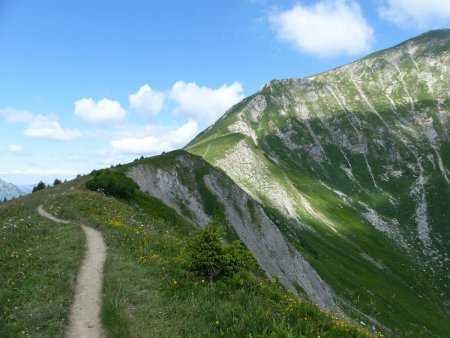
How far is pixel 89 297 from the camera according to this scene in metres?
14.9

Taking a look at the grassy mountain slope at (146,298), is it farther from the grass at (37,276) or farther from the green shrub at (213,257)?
the green shrub at (213,257)

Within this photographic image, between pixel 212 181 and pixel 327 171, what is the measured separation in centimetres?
13736

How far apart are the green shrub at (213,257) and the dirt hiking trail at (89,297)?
4082 mm

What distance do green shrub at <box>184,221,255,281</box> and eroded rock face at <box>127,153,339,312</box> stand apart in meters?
42.3

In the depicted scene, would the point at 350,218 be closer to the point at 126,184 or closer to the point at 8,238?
the point at 126,184

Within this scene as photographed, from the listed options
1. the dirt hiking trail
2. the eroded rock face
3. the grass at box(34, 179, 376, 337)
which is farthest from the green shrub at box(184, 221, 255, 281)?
the eroded rock face

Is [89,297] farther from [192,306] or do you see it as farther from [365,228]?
[365,228]

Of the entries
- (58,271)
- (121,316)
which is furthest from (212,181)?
(121,316)

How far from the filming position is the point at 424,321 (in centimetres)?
8538

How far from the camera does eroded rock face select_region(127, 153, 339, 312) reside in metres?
62.2

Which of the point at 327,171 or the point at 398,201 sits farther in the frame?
the point at 327,171

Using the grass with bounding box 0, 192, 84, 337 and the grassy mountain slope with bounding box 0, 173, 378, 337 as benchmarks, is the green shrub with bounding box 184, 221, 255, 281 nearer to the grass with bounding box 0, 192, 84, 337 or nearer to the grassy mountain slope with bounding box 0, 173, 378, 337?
the grassy mountain slope with bounding box 0, 173, 378, 337

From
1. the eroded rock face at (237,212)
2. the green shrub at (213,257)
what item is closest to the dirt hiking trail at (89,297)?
the green shrub at (213,257)

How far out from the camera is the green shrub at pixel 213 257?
16312 millimetres
